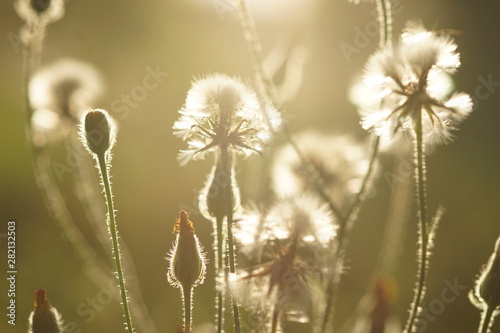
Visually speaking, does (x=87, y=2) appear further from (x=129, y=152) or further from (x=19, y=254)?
(x=19, y=254)

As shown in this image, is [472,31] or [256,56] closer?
[256,56]

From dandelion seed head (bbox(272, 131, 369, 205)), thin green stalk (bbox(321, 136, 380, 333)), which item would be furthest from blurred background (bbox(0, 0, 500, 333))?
thin green stalk (bbox(321, 136, 380, 333))

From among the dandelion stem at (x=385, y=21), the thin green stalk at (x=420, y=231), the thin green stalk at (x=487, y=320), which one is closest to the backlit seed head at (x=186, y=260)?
the thin green stalk at (x=420, y=231)

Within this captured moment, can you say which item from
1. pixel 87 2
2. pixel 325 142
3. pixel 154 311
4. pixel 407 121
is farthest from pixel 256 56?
pixel 87 2

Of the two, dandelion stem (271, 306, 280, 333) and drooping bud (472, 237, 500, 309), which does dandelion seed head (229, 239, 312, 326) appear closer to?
dandelion stem (271, 306, 280, 333)

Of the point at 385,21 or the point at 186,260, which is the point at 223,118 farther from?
the point at 385,21

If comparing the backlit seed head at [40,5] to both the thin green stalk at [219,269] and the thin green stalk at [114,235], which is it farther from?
the thin green stalk at [219,269]

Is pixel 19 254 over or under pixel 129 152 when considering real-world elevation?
under
